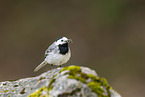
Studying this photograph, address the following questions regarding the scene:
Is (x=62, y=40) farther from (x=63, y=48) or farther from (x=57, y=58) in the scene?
(x=57, y=58)

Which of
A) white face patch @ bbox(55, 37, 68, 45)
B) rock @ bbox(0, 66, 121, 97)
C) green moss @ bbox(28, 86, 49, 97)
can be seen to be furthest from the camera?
white face patch @ bbox(55, 37, 68, 45)

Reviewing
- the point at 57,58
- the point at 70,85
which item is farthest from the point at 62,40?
the point at 70,85

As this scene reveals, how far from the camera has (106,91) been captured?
3432mm

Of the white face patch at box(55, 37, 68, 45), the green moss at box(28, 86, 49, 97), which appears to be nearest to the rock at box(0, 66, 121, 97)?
the green moss at box(28, 86, 49, 97)

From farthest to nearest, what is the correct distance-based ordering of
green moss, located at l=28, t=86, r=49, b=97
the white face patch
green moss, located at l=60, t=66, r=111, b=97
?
the white face patch → green moss, located at l=28, t=86, r=49, b=97 → green moss, located at l=60, t=66, r=111, b=97

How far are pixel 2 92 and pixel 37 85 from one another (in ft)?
2.64

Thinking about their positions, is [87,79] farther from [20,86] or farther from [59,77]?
[20,86]

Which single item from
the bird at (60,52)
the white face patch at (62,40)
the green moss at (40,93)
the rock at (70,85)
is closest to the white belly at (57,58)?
the bird at (60,52)

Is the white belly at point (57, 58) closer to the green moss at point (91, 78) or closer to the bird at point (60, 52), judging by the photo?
the bird at point (60, 52)

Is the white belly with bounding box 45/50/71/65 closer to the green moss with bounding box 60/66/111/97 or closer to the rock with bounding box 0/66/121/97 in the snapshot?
the rock with bounding box 0/66/121/97

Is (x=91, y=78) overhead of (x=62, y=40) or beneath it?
beneath

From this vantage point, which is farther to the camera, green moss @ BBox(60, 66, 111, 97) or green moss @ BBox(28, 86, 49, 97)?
green moss @ BBox(28, 86, 49, 97)

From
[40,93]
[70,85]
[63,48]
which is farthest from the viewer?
[63,48]

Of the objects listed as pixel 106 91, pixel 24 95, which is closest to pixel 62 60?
pixel 24 95
